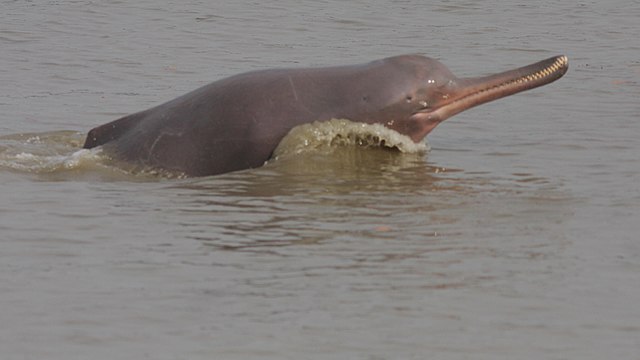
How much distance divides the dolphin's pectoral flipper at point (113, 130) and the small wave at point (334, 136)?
3.86 ft

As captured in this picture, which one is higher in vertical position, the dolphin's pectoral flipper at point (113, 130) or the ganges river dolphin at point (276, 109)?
the ganges river dolphin at point (276, 109)

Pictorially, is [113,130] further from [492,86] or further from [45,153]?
[492,86]

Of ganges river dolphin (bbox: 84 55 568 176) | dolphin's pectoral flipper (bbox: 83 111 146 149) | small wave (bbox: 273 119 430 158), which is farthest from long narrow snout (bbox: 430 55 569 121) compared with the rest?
dolphin's pectoral flipper (bbox: 83 111 146 149)

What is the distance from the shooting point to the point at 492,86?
1061 cm

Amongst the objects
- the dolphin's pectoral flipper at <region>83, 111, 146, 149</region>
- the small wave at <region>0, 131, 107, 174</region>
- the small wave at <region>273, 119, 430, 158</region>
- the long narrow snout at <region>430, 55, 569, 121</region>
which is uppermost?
the long narrow snout at <region>430, 55, 569, 121</region>

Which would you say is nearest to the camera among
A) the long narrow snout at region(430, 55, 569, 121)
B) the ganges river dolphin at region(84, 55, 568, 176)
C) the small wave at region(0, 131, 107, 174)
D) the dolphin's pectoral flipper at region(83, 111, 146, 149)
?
the ganges river dolphin at region(84, 55, 568, 176)

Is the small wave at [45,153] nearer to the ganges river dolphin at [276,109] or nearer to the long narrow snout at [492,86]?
the ganges river dolphin at [276,109]

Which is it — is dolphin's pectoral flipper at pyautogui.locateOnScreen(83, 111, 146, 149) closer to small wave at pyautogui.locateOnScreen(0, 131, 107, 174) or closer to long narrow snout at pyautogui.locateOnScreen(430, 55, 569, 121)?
small wave at pyautogui.locateOnScreen(0, 131, 107, 174)

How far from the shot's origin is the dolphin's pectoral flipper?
10672 mm

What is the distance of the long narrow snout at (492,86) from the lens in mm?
10469

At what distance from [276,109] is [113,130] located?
4.33 ft

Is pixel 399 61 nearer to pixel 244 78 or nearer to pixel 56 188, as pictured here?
pixel 244 78

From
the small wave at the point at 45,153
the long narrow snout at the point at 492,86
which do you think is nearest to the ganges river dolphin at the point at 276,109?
the long narrow snout at the point at 492,86

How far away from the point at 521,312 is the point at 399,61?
4.09 meters
